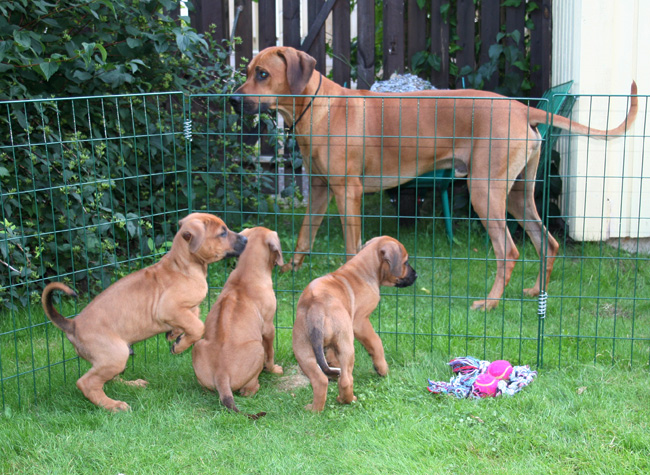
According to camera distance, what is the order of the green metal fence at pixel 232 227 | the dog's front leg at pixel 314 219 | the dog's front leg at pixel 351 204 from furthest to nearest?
the dog's front leg at pixel 314 219 → the dog's front leg at pixel 351 204 → the green metal fence at pixel 232 227

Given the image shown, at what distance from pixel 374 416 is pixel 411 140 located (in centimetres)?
318

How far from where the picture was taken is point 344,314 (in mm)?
4297

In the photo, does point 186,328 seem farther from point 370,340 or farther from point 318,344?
point 370,340

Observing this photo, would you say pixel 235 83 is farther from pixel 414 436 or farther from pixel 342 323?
pixel 414 436

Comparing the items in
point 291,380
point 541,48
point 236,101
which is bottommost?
point 291,380

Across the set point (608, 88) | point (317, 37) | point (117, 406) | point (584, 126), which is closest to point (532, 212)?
point (584, 126)

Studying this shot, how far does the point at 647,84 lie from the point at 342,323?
4.88 m

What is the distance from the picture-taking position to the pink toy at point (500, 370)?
15.0ft

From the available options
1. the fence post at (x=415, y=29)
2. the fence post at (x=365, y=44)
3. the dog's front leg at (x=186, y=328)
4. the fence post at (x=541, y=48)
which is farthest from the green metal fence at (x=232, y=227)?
the fence post at (x=415, y=29)

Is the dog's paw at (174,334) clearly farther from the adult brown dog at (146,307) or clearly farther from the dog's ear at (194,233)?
the dog's ear at (194,233)

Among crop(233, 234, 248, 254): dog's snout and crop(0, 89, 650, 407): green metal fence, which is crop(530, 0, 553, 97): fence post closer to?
crop(0, 89, 650, 407): green metal fence

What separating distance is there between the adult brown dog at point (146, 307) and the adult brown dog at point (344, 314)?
2.25 ft

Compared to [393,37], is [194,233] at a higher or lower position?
lower

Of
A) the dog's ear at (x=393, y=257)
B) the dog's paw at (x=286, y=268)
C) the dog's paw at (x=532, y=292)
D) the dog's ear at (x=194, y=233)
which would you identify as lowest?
the dog's paw at (x=532, y=292)
